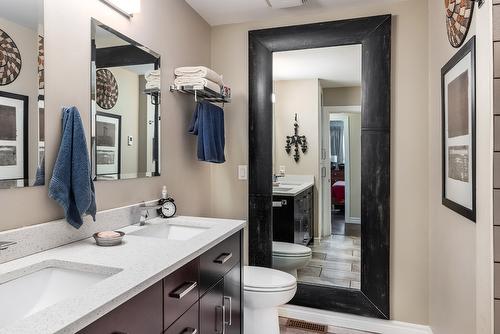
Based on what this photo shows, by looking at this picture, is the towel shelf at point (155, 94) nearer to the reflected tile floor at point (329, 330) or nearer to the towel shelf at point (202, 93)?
the towel shelf at point (202, 93)

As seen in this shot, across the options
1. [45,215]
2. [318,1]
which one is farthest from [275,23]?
[45,215]

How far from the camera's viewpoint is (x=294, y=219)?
2.42 meters

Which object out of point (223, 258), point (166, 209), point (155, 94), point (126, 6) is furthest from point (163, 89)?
point (223, 258)

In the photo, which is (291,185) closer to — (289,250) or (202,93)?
(289,250)

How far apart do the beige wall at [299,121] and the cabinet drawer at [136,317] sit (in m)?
1.57

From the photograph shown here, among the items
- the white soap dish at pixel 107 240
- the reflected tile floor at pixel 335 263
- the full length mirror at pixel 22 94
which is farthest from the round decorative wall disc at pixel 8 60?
the reflected tile floor at pixel 335 263

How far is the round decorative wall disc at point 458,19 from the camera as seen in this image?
1.32 m

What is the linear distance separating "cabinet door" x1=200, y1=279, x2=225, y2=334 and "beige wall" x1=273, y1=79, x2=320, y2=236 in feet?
3.74

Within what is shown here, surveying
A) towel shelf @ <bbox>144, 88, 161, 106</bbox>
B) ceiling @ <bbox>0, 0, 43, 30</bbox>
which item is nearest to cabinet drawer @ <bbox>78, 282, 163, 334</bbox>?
ceiling @ <bbox>0, 0, 43, 30</bbox>

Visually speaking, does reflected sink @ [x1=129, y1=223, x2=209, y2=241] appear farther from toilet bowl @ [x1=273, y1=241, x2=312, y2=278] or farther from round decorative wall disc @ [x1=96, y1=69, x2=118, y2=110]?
toilet bowl @ [x1=273, y1=241, x2=312, y2=278]

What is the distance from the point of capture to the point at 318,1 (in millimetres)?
2148

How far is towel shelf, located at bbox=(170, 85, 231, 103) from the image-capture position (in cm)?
195

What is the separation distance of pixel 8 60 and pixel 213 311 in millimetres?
1241

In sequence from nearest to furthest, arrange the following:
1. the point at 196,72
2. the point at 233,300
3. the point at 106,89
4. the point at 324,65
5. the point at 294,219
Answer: the point at 106,89 < the point at 233,300 < the point at 196,72 < the point at 324,65 < the point at 294,219
